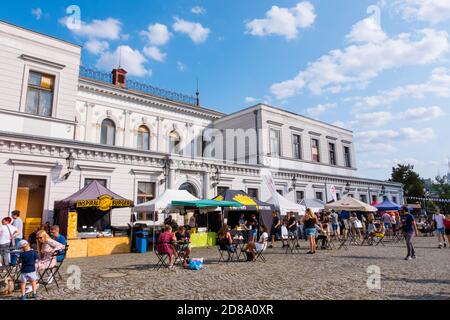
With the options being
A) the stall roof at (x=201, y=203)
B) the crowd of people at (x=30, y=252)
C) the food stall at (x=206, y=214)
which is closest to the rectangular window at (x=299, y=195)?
the food stall at (x=206, y=214)

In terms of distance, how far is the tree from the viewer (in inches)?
1758

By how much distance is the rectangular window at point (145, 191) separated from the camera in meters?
17.3

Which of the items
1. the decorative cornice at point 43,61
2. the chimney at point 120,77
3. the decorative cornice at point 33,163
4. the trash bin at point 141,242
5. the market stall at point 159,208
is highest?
the chimney at point 120,77

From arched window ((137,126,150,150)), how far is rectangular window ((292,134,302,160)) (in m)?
12.9

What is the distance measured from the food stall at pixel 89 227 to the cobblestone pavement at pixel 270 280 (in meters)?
2.12

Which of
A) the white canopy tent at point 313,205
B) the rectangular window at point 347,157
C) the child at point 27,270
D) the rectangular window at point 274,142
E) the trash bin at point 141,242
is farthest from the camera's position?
the rectangular window at point 347,157

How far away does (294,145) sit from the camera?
2777cm

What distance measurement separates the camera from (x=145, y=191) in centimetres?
1750

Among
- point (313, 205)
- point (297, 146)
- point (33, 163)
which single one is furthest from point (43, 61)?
point (297, 146)

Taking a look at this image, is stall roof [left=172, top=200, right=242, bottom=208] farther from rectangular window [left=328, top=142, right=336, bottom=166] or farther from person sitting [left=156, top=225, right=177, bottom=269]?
rectangular window [left=328, top=142, right=336, bottom=166]

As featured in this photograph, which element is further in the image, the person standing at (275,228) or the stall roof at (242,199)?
the person standing at (275,228)

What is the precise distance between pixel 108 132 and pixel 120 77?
21.1 feet

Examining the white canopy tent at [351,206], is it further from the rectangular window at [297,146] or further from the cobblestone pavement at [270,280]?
the rectangular window at [297,146]

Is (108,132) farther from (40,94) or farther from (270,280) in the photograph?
Result: (270,280)
